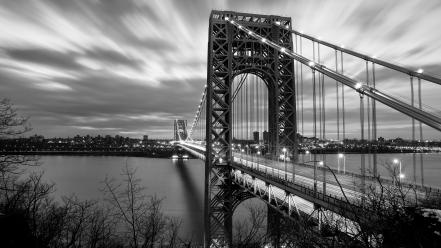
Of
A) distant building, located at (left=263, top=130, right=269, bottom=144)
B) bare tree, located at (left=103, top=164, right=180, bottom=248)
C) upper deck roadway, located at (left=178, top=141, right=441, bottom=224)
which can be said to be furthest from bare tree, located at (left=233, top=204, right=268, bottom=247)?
distant building, located at (left=263, top=130, right=269, bottom=144)

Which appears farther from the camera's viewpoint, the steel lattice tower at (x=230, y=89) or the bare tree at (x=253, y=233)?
the steel lattice tower at (x=230, y=89)

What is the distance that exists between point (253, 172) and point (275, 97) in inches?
382

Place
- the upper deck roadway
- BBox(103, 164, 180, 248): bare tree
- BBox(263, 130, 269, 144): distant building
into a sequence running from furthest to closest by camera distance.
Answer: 1. BBox(263, 130, 269, 144): distant building
2. BBox(103, 164, 180, 248): bare tree
3. the upper deck roadway

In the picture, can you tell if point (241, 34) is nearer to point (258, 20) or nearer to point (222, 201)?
point (258, 20)

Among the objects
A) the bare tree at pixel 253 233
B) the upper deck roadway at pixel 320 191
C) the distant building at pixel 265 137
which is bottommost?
the bare tree at pixel 253 233

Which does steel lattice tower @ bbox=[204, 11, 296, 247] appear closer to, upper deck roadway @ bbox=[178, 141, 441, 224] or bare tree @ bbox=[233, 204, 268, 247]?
bare tree @ bbox=[233, 204, 268, 247]

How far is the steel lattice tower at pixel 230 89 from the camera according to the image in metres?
25.5

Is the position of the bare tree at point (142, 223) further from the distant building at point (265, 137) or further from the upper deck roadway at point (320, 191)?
the distant building at point (265, 137)

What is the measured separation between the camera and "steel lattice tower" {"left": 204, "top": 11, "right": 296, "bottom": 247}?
1003 inches

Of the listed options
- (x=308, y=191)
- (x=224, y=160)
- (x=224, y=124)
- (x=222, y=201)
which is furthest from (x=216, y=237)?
(x=308, y=191)

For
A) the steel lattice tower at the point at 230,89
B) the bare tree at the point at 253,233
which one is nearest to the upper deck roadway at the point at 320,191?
the bare tree at the point at 253,233

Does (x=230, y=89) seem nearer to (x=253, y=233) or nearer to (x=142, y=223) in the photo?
(x=142, y=223)

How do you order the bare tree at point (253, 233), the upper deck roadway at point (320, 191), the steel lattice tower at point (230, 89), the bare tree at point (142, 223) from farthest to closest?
the steel lattice tower at point (230, 89) < the bare tree at point (253, 233) < the bare tree at point (142, 223) < the upper deck roadway at point (320, 191)

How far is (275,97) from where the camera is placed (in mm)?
26188
